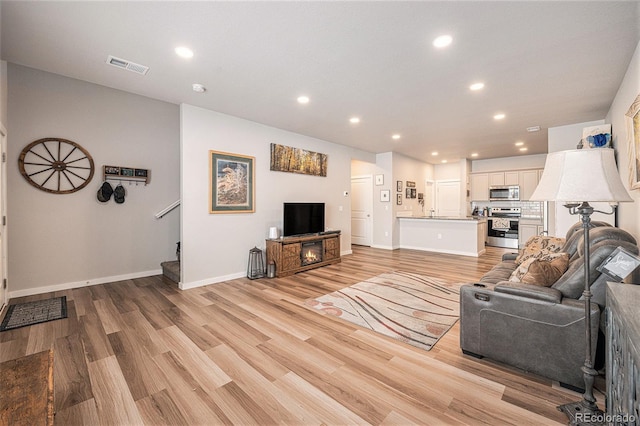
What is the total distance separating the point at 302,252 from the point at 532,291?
142 inches

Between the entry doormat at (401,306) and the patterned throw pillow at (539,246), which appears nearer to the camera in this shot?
the entry doormat at (401,306)

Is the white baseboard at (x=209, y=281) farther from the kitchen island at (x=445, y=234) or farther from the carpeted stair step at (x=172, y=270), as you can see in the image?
the kitchen island at (x=445, y=234)

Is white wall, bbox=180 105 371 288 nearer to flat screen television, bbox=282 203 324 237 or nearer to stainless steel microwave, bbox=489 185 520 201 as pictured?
flat screen television, bbox=282 203 324 237

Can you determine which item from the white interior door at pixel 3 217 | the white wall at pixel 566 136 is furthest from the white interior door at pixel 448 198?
the white interior door at pixel 3 217

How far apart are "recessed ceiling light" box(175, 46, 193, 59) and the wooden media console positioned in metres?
→ 2.90

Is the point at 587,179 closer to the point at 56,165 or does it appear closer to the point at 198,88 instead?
the point at 198,88

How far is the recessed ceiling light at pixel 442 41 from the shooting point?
2.32 metres

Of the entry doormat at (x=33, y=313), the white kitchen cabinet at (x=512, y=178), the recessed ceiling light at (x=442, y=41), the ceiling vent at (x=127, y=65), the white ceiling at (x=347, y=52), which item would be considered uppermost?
the ceiling vent at (x=127, y=65)

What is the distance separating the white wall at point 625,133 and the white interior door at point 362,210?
5087mm

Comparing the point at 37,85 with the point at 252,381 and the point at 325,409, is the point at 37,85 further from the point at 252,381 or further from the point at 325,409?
the point at 325,409

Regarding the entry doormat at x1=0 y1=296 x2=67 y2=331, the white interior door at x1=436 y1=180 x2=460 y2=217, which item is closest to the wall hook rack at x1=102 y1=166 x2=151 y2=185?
the entry doormat at x1=0 y1=296 x2=67 y2=331

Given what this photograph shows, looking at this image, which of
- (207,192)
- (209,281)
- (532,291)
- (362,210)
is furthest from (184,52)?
(362,210)

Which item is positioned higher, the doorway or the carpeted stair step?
the doorway

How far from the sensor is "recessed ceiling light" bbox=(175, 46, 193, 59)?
2514mm
